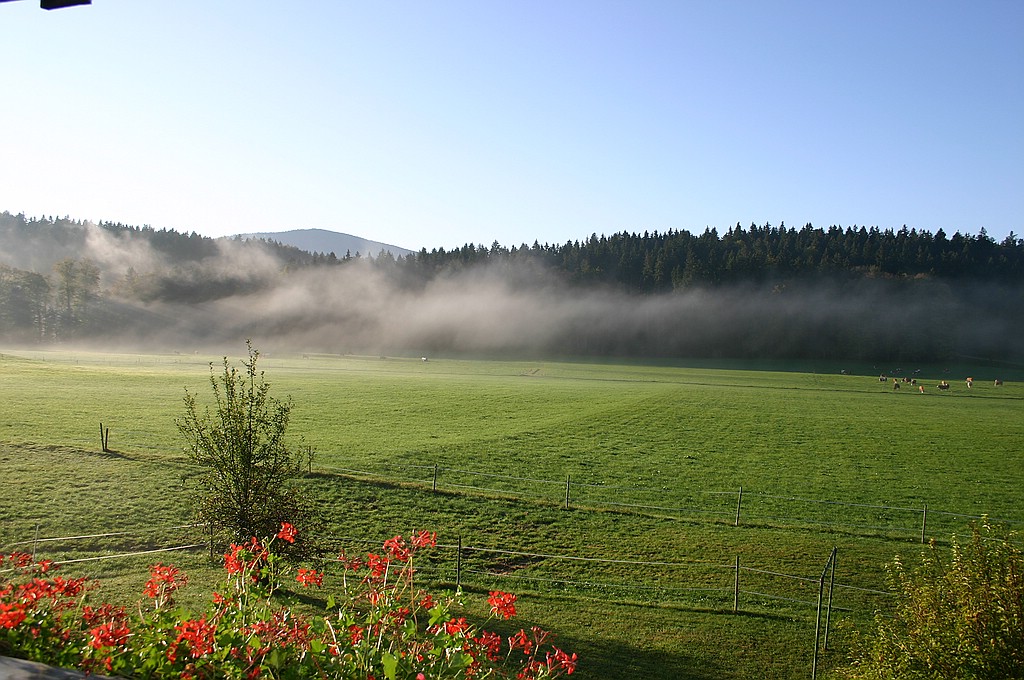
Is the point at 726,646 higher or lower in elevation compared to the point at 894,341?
lower

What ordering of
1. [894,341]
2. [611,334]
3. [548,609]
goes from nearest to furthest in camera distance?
[548,609], [894,341], [611,334]

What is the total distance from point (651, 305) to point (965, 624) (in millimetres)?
166854

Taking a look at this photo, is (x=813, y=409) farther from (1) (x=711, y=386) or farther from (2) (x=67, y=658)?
(2) (x=67, y=658)

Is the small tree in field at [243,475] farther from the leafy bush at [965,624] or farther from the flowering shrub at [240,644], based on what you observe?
the leafy bush at [965,624]

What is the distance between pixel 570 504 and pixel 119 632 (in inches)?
858

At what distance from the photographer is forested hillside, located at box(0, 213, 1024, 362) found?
147 m

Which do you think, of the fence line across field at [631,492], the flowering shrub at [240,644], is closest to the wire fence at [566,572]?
the fence line across field at [631,492]

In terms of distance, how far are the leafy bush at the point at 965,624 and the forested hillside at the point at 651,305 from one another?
141084mm

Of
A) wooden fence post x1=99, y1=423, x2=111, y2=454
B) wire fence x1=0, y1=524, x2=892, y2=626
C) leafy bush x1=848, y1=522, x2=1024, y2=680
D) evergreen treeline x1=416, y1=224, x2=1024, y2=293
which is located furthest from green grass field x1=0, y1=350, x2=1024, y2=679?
evergreen treeline x1=416, y1=224, x2=1024, y2=293

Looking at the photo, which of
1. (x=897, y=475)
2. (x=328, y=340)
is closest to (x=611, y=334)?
(x=328, y=340)

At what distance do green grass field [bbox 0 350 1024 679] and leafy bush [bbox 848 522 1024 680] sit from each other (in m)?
4.84

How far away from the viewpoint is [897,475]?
110 ft

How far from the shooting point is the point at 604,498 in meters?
27.2

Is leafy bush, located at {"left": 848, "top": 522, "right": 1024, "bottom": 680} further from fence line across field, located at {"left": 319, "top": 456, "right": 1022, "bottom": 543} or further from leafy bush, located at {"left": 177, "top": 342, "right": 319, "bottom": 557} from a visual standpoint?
fence line across field, located at {"left": 319, "top": 456, "right": 1022, "bottom": 543}
